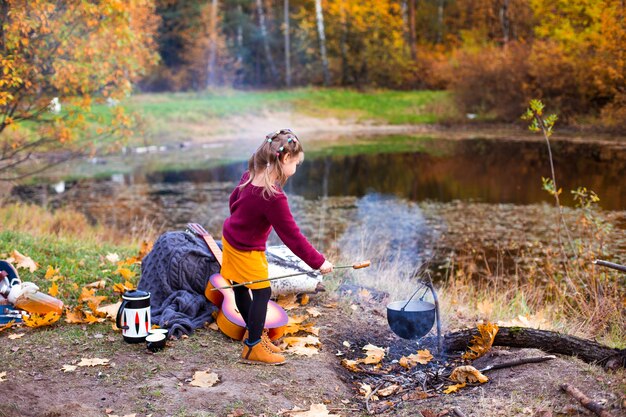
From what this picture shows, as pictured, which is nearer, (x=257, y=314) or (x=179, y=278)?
(x=257, y=314)

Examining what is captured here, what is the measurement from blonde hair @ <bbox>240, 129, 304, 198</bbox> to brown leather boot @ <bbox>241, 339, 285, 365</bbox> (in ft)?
3.73

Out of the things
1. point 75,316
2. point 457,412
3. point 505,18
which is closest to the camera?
point 457,412

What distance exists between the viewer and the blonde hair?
16.0ft

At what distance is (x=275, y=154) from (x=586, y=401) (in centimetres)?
246

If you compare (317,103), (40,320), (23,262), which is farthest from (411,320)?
(317,103)

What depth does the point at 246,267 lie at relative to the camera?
511cm

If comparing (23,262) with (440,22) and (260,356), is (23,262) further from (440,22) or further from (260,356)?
(440,22)

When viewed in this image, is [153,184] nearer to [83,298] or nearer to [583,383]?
[83,298]

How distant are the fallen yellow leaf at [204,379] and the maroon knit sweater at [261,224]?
897 millimetres

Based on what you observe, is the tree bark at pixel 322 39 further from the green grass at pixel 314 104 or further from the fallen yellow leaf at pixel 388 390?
the fallen yellow leaf at pixel 388 390

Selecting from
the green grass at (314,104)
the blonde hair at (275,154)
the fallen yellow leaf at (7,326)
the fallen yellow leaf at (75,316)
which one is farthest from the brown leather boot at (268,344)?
the green grass at (314,104)

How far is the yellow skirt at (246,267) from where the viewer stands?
5117 millimetres

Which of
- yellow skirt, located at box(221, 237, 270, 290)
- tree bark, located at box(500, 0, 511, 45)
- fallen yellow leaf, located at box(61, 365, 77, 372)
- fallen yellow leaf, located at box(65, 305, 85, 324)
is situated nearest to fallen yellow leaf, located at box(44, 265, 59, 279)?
fallen yellow leaf, located at box(65, 305, 85, 324)

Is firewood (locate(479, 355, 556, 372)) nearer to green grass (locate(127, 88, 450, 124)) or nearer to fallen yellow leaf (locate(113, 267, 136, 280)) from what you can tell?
fallen yellow leaf (locate(113, 267, 136, 280))
